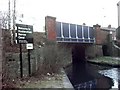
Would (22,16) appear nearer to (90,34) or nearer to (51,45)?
(51,45)

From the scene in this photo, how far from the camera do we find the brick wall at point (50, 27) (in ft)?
67.4

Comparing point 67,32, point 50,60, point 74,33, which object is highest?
point 67,32

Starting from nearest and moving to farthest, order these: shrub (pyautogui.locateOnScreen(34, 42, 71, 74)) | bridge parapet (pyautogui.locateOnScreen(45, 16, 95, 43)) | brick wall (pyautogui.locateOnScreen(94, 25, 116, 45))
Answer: shrub (pyautogui.locateOnScreen(34, 42, 71, 74)) < bridge parapet (pyautogui.locateOnScreen(45, 16, 95, 43)) < brick wall (pyautogui.locateOnScreen(94, 25, 116, 45))

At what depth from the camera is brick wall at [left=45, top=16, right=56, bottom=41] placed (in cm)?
2053

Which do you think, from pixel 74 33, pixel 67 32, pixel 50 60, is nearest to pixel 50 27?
pixel 67 32

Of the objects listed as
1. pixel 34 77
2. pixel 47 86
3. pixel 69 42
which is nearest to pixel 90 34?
pixel 69 42

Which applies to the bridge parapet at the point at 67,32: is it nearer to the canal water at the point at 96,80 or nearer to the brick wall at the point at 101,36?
the brick wall at the point at 101,36

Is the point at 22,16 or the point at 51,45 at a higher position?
the point at 22,16

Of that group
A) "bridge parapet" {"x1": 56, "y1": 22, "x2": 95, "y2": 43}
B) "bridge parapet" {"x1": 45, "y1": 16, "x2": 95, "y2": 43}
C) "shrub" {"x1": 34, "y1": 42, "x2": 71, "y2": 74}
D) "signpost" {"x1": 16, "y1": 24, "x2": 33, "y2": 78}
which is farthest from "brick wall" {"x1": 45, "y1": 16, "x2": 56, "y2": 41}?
"signpost" {"x1": 16, "y1": 24, "x2": 33, "y2": 78}

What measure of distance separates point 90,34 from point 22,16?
19.6m

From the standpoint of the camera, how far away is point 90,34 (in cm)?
3312

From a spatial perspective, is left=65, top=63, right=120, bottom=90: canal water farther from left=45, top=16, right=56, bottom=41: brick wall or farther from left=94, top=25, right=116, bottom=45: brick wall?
left=94, top=25, right=116, bottom=45: brick wall

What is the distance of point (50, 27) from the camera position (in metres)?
21.5

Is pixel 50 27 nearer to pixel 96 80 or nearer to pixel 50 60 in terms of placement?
Result: pixel 50 60
